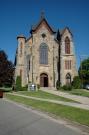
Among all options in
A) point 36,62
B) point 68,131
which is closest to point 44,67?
point 36,62

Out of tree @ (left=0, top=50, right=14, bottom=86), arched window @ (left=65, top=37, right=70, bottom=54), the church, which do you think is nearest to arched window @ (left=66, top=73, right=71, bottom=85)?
the church

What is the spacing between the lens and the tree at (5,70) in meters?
50.7

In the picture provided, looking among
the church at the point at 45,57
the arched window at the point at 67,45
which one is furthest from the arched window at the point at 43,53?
the arched window at the point at 67,45

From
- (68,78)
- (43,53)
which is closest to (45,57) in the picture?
(43,53)

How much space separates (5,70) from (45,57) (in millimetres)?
14381

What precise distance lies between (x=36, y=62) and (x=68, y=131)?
167 ft

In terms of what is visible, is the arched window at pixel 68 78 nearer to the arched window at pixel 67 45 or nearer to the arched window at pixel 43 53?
the arched window at pixel 67 45

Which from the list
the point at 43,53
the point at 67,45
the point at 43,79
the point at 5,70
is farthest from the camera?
the point at 67,45

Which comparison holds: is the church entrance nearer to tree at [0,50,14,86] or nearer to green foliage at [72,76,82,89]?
green foliage at [72,76,82,89]

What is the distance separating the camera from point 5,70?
168 ft

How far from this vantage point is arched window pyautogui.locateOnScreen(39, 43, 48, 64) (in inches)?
2482

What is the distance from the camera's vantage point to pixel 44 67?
62781mm

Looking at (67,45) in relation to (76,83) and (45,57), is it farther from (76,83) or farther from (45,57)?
(76,83)

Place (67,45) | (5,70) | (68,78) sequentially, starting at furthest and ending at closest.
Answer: (67,45), (68,78), (5,70)
